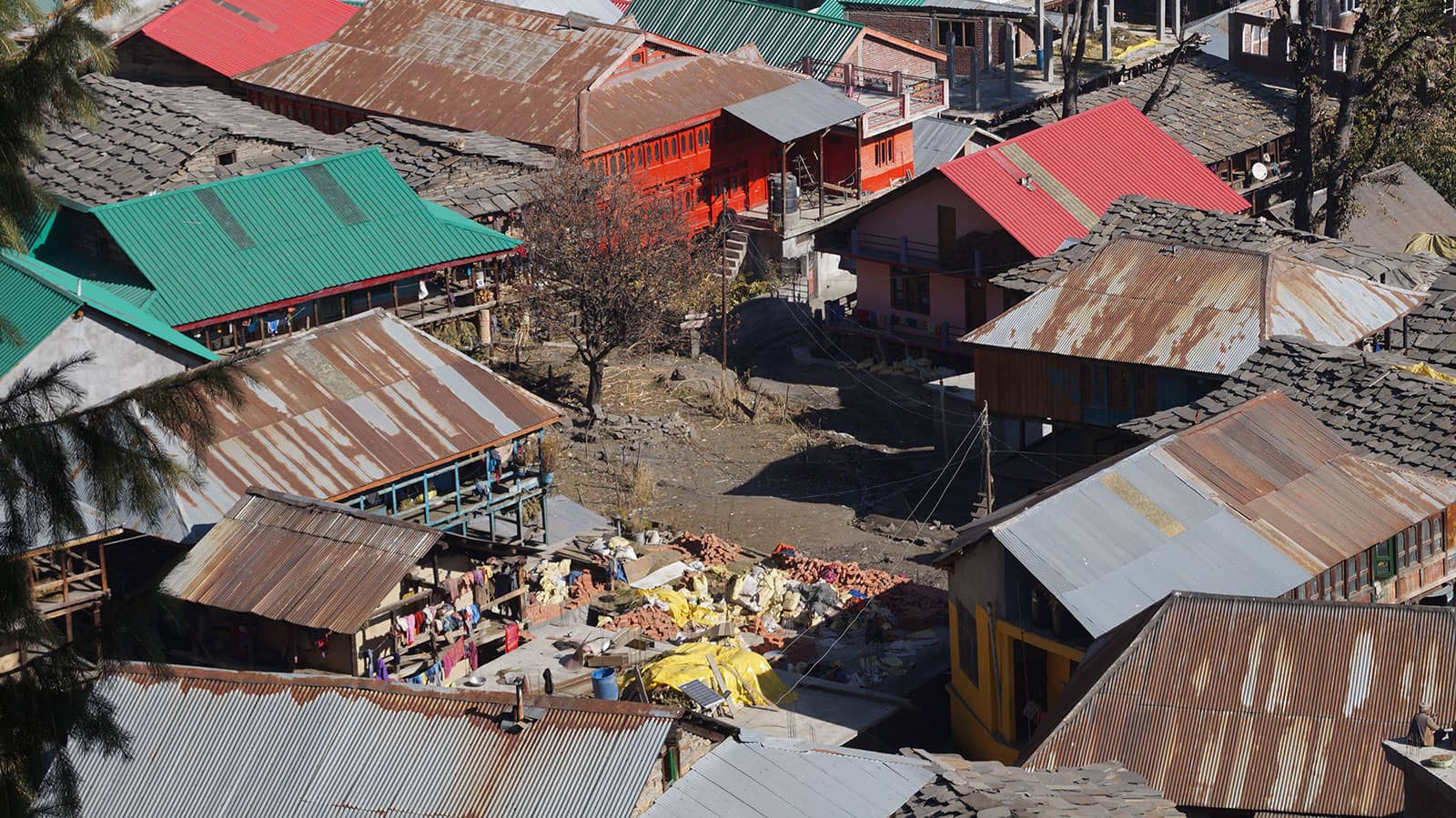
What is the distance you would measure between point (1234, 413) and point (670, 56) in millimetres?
30454

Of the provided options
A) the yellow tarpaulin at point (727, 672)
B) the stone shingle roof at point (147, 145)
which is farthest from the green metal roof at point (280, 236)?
the yellow tarpaulin at point (727, 672)

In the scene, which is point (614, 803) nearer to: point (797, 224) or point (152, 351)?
point (152, 351)

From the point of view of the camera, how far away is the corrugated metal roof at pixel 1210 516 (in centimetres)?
3081

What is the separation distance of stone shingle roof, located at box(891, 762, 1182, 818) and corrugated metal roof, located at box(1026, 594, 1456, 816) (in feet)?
4.50

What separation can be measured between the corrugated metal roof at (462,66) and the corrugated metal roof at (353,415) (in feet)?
58.7

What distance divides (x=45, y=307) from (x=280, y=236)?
8488 millimetres

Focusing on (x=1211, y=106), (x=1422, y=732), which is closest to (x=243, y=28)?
(x=1211, y=106)

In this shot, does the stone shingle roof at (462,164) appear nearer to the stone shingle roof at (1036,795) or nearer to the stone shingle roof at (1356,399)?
the stone shingle roof at (1356,399)

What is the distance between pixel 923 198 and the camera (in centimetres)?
5284

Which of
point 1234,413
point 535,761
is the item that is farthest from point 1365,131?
point 535,761

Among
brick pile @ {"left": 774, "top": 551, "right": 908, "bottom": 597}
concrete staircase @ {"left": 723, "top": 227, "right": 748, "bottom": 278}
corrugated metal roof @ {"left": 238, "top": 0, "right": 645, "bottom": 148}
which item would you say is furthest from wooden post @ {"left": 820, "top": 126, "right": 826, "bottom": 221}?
brick pile @ {"left": 774, "top": 551, "right": 908, "bottom": 597}

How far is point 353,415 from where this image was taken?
37.5 meters

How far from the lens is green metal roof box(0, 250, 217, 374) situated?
37.3 metres

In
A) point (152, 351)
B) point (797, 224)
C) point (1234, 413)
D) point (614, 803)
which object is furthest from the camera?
point (797, 224)
